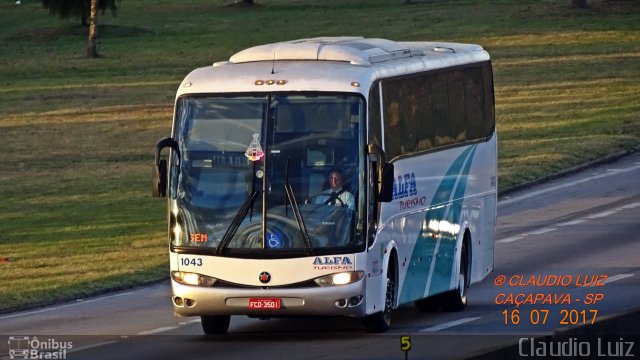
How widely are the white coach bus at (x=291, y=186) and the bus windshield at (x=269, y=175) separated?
0.04ft

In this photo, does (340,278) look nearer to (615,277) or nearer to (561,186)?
(615,277)

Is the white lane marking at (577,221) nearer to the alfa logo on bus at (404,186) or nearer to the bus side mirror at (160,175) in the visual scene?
the alfa logo on bus at (404,186)

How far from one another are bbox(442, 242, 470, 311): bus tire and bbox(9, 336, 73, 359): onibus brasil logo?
530cm

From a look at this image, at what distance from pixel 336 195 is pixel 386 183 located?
1.85 feet

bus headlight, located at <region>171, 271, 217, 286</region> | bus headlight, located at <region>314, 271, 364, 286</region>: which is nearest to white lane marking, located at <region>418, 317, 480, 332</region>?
bus headlight, located at <region>314, 271, 364, 286</region>

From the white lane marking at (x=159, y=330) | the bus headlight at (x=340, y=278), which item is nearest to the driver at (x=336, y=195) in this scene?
the bus headlight at (x=340, y=278)

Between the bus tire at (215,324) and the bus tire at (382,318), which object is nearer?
the bus tire at (382,318)

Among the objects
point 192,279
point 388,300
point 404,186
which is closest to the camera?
point 192,279

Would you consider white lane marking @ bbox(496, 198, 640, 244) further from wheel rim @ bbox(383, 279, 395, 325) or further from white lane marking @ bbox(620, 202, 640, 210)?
wheel rim @ bbox(383, 279, 395, 325)

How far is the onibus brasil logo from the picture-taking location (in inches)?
724

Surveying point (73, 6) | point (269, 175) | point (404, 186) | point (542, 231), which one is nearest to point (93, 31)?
point (73, 6)

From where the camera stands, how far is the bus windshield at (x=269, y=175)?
1880 cm

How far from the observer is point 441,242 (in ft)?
71.7

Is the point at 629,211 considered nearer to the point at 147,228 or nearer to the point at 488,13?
the point at 147,228
